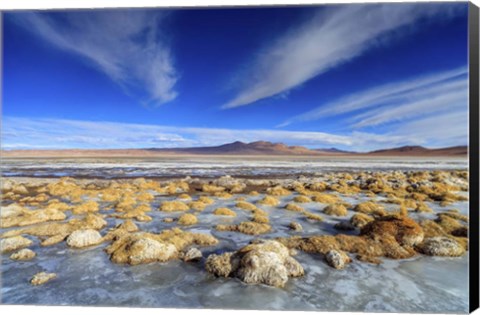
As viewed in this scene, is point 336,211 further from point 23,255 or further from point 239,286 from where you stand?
point 23,255

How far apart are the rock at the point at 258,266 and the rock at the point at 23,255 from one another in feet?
12.5

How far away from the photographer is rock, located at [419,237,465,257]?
5.94 m

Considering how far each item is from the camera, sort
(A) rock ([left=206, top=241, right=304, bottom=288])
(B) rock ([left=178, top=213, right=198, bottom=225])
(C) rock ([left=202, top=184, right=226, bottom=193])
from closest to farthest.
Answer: (A) rock ([left=206, top=241, right=304, bottom=288]) → (B) rock ([left=178, top=213, right=198, bottom=225]) → (C) rock ([left=202, top=184, right=226, bottom=193])

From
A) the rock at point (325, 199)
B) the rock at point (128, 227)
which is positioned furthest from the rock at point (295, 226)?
the rock at point (128, 227)

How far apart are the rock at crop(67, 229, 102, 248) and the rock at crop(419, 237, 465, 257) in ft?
24.2

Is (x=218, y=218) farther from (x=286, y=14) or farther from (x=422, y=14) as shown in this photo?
(x=422, y=14)

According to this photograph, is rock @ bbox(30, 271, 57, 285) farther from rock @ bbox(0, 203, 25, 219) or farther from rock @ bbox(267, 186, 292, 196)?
rock @ bbox(267, 186, 292, 196)

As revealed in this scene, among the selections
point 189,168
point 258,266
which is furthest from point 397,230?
point 189,168

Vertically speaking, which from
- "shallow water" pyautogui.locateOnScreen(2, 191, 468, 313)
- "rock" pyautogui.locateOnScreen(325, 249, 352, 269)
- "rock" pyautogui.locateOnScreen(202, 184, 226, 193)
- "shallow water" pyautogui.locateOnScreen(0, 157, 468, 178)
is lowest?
"shallow water" pyautogui.locateOnScreen(2, 191, 468, 313)

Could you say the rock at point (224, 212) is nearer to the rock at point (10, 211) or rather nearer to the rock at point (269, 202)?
the rock at point (269, 202)

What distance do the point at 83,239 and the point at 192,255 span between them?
107 inches

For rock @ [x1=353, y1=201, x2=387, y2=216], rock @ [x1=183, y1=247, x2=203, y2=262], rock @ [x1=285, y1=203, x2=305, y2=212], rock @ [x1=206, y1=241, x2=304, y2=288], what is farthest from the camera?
Result: rock @ [x1=285, y1=203, x2=305, y2=212]

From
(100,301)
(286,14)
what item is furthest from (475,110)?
(100,301)

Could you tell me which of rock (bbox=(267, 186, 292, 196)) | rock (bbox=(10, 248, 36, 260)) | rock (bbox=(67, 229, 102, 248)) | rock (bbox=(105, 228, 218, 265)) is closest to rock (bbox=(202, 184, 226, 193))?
rock (bbox=(267, 186, 292, 196))
